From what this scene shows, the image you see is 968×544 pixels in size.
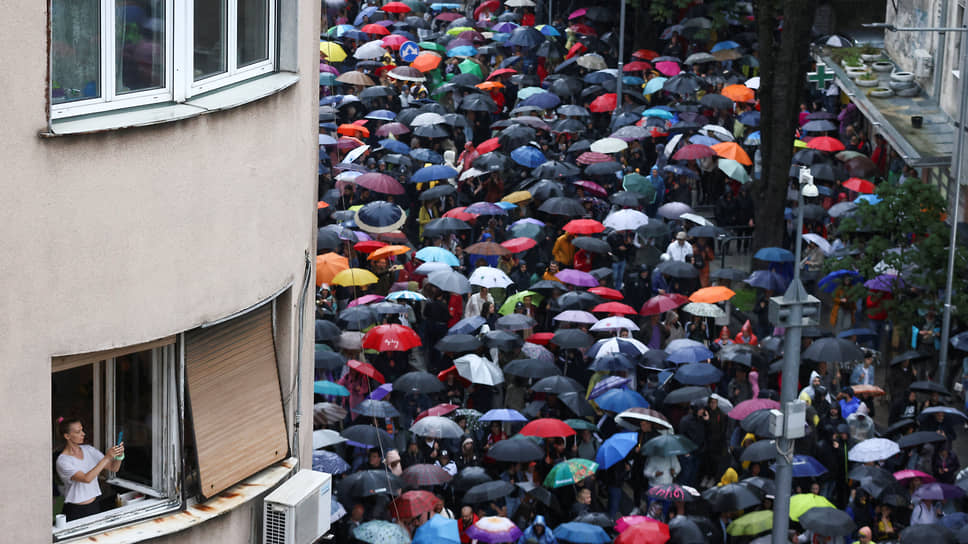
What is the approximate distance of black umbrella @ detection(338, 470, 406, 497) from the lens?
609 inches

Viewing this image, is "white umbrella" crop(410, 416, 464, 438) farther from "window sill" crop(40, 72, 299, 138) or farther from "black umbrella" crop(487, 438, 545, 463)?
"window sill" crop(40, 72, 299, 138)

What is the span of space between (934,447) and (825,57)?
2095 centimetres

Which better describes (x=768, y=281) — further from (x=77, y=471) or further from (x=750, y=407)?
(x=77, y=471)

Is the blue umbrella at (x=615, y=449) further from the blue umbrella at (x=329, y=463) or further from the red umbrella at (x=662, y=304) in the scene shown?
the red umbrella at (x=662, y=304)

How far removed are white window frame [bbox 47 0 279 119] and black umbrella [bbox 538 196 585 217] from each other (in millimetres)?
16073

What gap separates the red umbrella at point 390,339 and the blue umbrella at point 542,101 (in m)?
12.8

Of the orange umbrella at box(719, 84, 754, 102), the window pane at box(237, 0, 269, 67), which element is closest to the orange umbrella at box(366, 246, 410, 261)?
the orange umbrella at box(719, 84, 754, 102)

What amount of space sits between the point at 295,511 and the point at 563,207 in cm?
1643

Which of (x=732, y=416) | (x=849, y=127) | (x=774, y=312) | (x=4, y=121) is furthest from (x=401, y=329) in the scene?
(x=849, y=127)

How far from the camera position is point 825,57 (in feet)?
122

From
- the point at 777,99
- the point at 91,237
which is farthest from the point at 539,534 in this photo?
the point at 777,99

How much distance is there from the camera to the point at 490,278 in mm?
21875

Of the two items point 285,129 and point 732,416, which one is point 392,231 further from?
point 285,129

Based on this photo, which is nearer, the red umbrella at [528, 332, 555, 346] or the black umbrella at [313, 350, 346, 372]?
the black umbrella at [313, 350, 346, 372]
